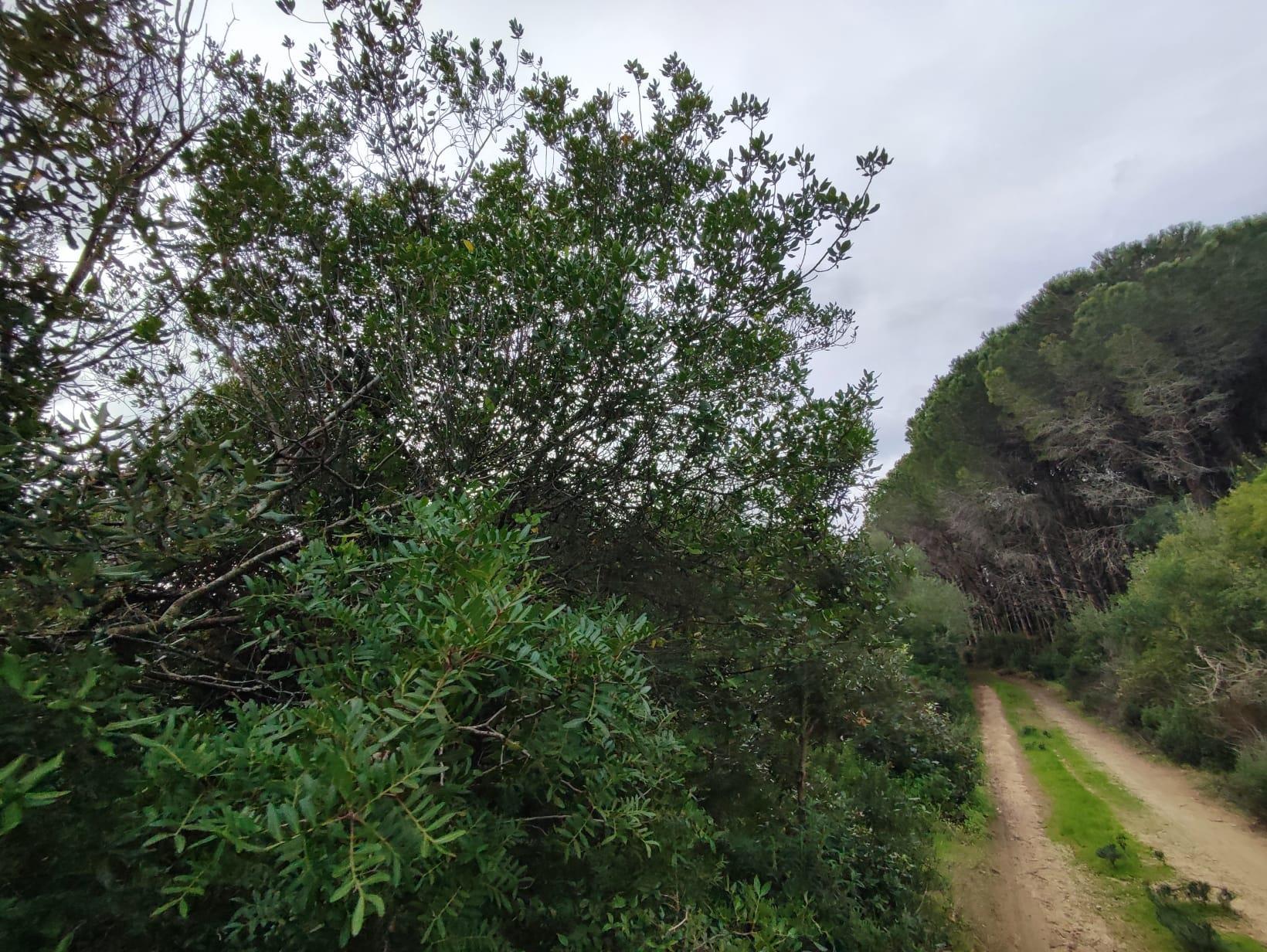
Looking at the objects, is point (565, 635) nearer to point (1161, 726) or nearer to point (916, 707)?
point (916, 707)

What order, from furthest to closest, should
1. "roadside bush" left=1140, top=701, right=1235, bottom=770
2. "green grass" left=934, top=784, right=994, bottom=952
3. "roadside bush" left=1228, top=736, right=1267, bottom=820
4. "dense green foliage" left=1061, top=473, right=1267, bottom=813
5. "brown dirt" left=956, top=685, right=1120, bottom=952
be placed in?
"roadside bush" left=1140, top=701, right=1235, bottom=770 → "dense green foliage" left=1061, top=473, right=1267, bottom=813 → "roadside bush" left=1228, top=736, right=1267, bottom=820 → "brown dirt" left=956, top=685, right=1120, bottom=952 → "green grass" left=934, top=784, right=994, bottom=952

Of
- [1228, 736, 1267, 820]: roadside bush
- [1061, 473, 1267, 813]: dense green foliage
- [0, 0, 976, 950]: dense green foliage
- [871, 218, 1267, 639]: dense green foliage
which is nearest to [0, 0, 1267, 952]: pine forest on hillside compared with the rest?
[0, 0, 976, 950]: dense green foliage

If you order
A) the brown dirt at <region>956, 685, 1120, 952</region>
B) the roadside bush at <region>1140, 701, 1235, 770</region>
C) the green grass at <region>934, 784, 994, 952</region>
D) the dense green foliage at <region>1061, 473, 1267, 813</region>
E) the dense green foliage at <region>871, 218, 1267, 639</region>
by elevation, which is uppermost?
the dense green foliage at <region>871, 218, 1267, 639</region>

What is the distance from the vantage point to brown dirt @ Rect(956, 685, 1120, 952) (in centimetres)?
724

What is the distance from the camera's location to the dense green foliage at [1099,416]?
19.9 meters

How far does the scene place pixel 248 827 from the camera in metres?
1.11

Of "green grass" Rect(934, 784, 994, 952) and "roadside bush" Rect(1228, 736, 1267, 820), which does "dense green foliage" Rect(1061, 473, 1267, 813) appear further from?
"green grass" Rect(934, 784, 994, 952)

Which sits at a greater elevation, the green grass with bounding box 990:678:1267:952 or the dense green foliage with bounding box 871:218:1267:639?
the dense green foliage with bounding box 871:218:1267:639

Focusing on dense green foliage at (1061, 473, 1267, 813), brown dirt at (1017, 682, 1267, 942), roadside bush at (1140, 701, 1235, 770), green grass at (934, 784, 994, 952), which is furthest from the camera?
roadside bush at (1140, 701, 1235, 770)

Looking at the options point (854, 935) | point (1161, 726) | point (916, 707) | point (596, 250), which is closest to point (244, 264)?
point (596, 250)

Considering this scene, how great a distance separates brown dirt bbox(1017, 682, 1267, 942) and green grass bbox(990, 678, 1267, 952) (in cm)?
28

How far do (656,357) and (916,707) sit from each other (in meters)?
8.61

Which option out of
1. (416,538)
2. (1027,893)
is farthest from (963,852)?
(416,538)

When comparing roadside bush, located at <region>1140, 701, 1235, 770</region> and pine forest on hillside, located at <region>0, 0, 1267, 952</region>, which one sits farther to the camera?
roadside bush, located at <region>1140, 701, 1235, 770</region>
